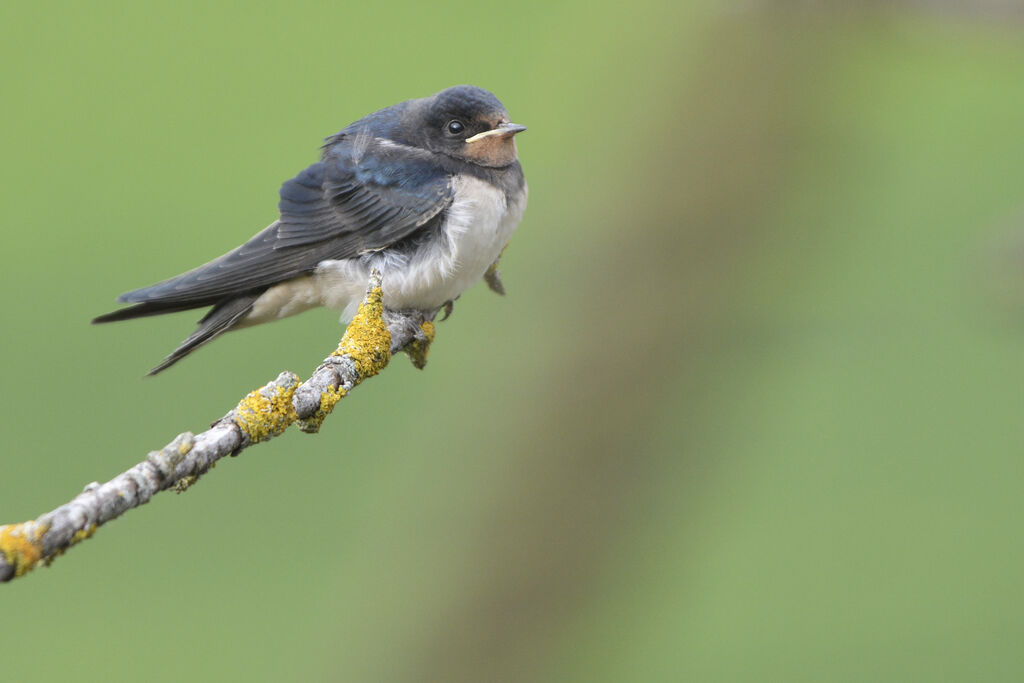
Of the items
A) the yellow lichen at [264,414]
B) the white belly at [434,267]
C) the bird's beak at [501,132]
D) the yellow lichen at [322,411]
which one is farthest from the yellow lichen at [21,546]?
the bird's beak at [501,132]

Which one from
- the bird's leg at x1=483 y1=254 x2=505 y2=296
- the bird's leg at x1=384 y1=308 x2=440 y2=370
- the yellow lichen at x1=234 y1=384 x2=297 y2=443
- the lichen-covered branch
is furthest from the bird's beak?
the yellow lichen at x1=234 y1=384 x2=297 y2=443

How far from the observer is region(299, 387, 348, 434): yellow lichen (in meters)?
1.83

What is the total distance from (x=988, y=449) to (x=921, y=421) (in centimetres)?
40

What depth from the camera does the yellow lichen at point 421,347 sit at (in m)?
2.78

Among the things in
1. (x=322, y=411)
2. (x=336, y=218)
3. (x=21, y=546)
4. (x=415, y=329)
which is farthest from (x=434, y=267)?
(x=21, y=546)

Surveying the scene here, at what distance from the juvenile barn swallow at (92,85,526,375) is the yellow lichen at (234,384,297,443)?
108 centimetres

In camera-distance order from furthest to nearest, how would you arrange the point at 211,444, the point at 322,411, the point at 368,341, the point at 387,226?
the point at 387,226 → the point at 368,341 → the point at 322,411 → the point at 211,444

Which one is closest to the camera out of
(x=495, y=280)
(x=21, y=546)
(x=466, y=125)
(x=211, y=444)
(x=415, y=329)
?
(x=21, y=546)

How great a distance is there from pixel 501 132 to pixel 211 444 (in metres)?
1.61

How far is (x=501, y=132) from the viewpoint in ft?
9.52

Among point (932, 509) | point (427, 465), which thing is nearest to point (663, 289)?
point (427, 465)

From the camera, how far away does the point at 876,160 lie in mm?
4684

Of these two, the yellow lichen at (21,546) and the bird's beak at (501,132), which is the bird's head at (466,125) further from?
the yellow lichen at (21,546)

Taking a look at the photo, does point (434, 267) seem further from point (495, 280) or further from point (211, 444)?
point (211, 444)
